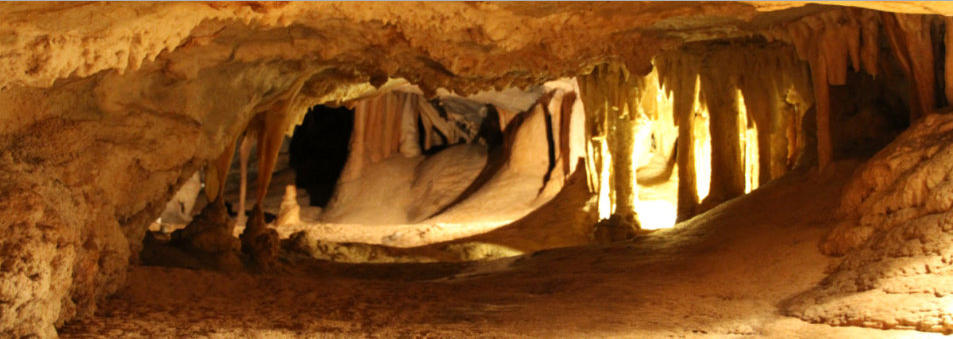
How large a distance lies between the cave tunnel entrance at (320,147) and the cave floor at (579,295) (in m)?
16.2

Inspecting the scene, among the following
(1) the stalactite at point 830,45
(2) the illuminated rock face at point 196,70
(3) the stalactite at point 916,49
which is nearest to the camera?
(2) the illuminated rock face at point 196,70

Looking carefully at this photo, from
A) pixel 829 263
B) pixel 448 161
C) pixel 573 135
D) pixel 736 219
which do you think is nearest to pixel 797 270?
pixel 829 263

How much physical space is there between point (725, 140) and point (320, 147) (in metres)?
16.7

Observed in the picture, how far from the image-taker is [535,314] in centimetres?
612

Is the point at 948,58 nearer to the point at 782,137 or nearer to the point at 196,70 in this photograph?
the point at 782,137

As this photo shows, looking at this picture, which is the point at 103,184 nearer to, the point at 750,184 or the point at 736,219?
the point at 736,219

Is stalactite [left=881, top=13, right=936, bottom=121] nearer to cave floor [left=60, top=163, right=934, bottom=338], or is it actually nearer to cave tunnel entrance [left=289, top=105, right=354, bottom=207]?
cave floor [left=60, top=163, right=934, bottom=338]

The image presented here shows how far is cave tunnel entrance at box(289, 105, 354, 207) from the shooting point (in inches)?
974

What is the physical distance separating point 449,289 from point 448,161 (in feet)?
46.7

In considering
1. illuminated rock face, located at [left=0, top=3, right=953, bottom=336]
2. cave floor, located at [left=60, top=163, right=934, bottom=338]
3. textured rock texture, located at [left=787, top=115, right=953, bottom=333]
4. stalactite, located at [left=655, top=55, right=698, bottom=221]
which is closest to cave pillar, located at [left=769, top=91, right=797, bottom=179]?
illuminated rock face, located at [left=0, top=3, right=953, bottom=336]

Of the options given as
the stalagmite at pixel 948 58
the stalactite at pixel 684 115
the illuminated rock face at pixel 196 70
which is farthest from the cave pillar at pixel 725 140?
the stalagmite at pixel 948 58

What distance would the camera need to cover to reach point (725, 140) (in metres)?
11.0

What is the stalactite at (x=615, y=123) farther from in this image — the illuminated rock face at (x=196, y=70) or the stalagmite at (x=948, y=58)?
the stalagmite at (x=948, y=58)

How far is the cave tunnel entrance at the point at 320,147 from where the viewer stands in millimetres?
24734
